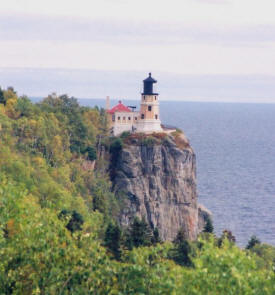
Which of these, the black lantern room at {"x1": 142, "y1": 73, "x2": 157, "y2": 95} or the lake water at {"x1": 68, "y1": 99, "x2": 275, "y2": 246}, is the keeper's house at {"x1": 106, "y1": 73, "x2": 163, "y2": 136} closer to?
the black lantern room at {"x1": 142, "y1": 73, "x2": 157, "y2": 95}

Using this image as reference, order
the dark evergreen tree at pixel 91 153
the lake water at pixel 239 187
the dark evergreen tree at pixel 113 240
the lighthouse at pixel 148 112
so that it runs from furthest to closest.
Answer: the lake water at pixel 239 187
the lighthouse at pixel 148 112
the dark evergreen tree at pixel 91 153
the dark evergreen tree at pixel 113 240

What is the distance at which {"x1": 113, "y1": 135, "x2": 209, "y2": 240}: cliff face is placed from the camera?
7919 cm

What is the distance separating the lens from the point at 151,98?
280ft

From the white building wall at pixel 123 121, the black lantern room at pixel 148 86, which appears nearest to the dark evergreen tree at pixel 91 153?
the white building wall at pixel 123 121

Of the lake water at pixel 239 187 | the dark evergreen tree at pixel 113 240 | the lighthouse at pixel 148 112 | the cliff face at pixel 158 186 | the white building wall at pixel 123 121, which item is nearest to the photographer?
the dark evergreen tree at pixel 113 240

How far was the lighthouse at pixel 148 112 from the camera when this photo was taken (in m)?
84.0

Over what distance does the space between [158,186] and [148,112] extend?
8841mm

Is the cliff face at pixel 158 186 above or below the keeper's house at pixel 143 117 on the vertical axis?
below

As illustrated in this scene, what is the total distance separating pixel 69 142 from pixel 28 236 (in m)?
55.6

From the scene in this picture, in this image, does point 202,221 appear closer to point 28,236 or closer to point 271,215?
point 271,215

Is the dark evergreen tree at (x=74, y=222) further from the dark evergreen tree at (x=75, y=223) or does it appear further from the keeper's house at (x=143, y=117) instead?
the keeper's house at (x=143, y=117)

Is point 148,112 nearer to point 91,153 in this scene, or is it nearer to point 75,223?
point 91,153

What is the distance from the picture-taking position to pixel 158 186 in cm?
8081

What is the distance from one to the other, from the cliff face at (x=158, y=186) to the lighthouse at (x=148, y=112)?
279 centimetres
